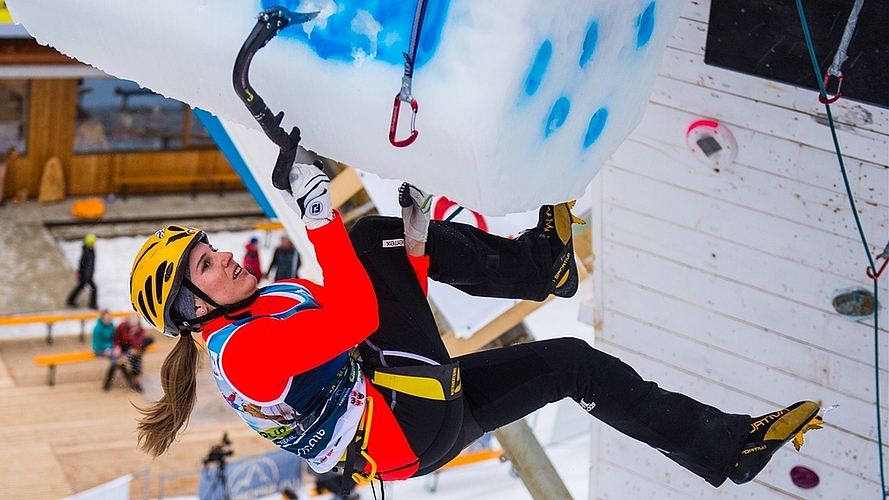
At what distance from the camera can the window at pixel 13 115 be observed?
13188 mm

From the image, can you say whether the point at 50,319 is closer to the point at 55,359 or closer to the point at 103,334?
the point at 55,359

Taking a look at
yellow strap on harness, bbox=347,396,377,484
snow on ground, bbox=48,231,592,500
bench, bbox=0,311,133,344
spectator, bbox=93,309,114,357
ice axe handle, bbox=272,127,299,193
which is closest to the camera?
ice axe handle, bbox=272,127,299,193

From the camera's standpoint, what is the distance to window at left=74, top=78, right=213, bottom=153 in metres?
14.1

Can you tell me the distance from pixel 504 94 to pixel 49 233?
12.8m

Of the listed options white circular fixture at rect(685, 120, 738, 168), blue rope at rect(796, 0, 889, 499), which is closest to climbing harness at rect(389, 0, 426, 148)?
blue rope at rect(796, 0, 889, 499)

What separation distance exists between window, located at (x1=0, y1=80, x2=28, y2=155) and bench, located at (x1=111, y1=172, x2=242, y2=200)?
57.1 inches

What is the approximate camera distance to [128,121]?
14.5 m

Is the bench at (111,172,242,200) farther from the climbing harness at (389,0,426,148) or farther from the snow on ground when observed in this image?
the climbing harness at (389,0,426,148)

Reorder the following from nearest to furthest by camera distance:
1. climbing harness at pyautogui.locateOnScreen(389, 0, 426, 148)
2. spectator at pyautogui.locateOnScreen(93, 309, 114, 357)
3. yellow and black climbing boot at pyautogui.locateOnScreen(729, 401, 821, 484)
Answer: climbing harness at pyautogui.locateOnScreen(389, 0, 426, 148)
yellow and black climbing boot at pyautogui.locateOnScreen(729, 401, 821, 484)
spectator at pyautogui.locateOnScreen(93, 309, 114, 357)

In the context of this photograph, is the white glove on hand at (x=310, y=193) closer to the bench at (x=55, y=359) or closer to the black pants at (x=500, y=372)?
the black pants at (x=500, y=372)

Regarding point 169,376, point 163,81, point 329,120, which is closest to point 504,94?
point 329,120

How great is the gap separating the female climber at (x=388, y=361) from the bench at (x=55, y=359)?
7.95 meters

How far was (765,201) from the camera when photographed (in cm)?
350

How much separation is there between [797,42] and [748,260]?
0.92 metres
